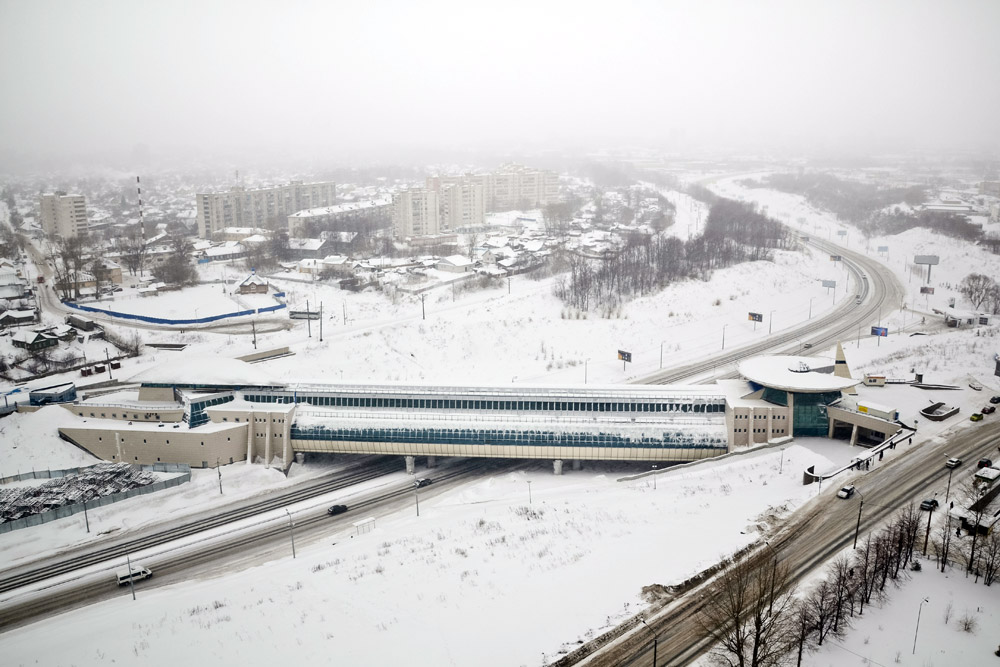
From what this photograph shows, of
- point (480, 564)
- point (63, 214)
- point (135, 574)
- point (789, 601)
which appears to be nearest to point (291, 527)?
point (135, 574)

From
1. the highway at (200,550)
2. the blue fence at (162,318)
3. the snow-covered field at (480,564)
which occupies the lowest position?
the highway at (200,550)

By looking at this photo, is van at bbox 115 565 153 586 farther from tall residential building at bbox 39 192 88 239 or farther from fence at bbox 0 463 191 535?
tall residential building at bbox 39 192 88 239

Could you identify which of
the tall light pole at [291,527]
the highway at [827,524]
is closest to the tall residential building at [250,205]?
the tall light pole at [291,527]

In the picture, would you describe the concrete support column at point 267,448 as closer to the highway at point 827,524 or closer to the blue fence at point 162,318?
the highway at point 827,524

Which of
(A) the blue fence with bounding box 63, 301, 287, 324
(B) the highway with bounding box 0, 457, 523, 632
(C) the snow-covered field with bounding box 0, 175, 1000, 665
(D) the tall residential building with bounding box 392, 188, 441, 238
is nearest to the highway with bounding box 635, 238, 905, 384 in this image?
(C) the snow-covered field with bounding box 0, 175, 1000, 665

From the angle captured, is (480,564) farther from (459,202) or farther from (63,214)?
(63,214)

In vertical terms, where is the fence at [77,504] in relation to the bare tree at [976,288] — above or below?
below
